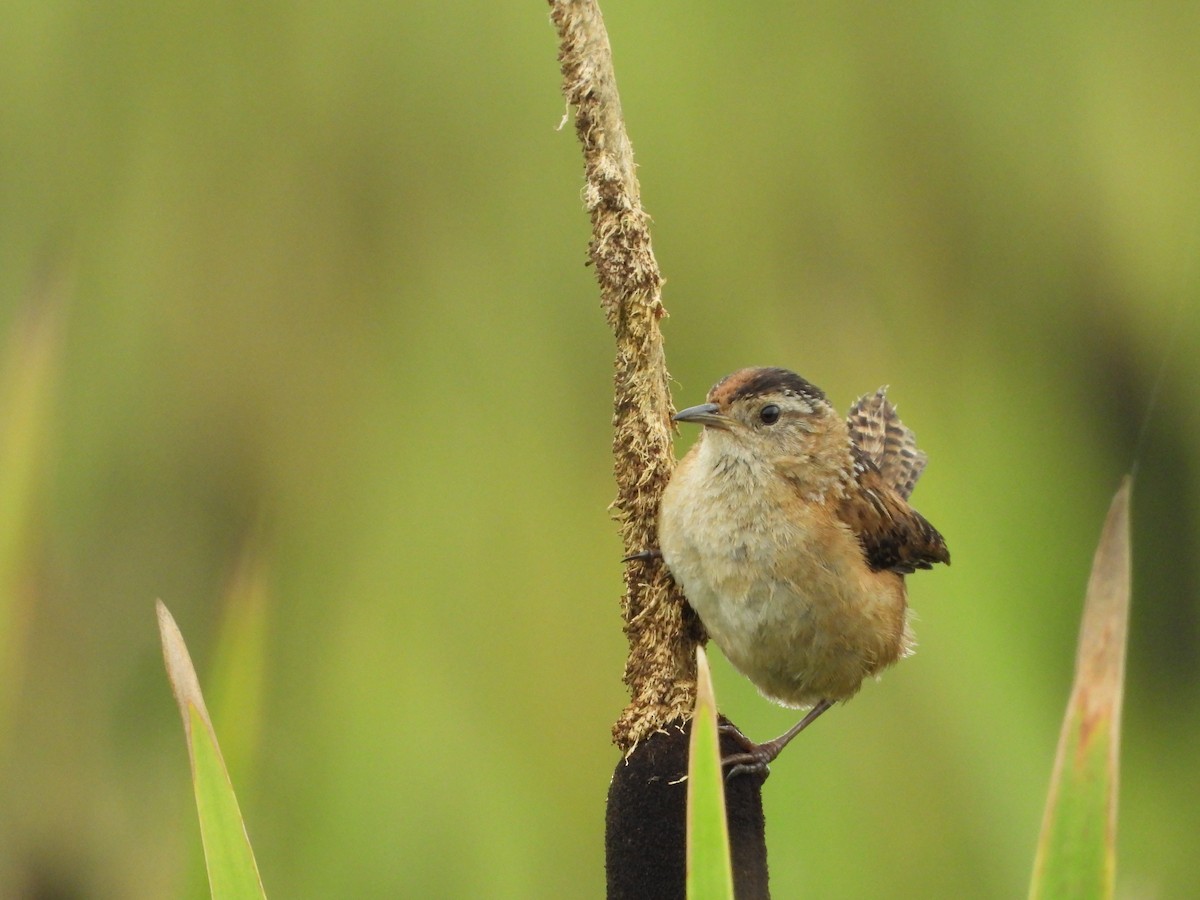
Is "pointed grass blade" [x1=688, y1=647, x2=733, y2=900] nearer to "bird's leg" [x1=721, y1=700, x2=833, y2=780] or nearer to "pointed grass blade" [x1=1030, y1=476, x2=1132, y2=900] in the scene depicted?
"pointed grass blade" [x1=1030, y1=476, x2=1132, y2=900]

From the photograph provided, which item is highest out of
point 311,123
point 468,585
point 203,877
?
point 311,123

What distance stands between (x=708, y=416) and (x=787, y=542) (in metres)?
0.23

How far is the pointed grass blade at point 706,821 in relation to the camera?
2.68ft

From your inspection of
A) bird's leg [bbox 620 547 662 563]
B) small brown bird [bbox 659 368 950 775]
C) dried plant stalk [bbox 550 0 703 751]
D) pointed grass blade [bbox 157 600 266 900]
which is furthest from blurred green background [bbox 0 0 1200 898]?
pointed grass blade [bbox 157 600 266 900]

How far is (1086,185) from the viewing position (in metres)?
2.38

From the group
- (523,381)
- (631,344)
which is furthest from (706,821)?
(523,381)

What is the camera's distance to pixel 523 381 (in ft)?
7.61

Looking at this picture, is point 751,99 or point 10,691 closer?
point 10,691

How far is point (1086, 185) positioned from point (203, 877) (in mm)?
1964

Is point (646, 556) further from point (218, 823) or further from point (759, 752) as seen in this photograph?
point (218, 823)

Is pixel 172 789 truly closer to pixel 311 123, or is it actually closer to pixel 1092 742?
pixel 311 123

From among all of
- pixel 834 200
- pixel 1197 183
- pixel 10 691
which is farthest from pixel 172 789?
pixel 1197 183

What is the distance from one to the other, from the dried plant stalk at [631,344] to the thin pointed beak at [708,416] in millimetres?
450

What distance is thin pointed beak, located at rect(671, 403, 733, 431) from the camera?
6.20 ft
